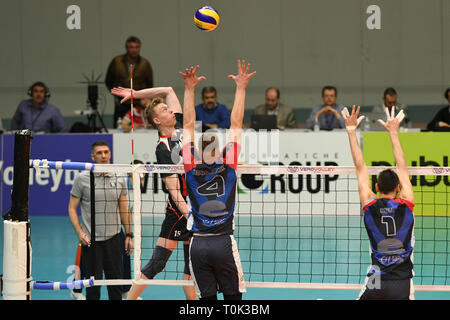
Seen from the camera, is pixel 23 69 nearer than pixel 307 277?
No

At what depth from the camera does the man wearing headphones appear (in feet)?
47.4

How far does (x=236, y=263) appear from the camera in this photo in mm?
5922

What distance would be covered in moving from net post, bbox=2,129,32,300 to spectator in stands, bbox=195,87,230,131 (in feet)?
29.5

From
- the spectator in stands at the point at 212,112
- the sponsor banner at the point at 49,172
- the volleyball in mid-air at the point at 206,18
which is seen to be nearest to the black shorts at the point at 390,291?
the volleyball in mid-air at the point at 206,18

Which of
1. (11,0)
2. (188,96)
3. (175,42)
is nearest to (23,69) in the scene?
(11,0)

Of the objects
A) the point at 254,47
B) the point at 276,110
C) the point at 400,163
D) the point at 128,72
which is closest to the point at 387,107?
the point at 276,110

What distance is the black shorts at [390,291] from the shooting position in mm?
5371

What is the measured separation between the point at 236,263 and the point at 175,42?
15029mm

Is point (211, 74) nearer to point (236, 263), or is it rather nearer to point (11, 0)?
point (11, 0)

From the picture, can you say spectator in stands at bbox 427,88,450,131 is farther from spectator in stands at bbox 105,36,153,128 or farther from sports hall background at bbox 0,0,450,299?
spectator in stands at bbox 105,36,153,128

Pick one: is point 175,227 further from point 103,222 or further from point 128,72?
point 128,72

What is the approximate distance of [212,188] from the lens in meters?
5.96

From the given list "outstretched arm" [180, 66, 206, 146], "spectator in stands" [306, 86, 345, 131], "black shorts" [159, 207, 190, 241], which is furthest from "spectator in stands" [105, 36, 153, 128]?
"outstretched arm" [180, 66, 206, 146]

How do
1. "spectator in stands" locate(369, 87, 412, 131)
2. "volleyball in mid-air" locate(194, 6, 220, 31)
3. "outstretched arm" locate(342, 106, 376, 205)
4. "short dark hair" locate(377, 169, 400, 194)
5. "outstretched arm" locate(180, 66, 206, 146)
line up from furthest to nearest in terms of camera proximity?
"spectator in stands" locate(369, 87, 412, 131) → "volleyball in mid-air" locate(194, 6, 220, 31) → "outstretched arm" locate(180, 66, 206, 146) → "outstretched arm" locate(342, 106, 376, 205) → "short dark hair" locate(377, 169, 400, 194)
